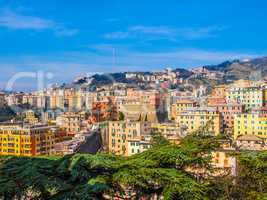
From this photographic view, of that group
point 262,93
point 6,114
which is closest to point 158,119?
point 262,93

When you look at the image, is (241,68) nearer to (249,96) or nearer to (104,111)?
(249,96)

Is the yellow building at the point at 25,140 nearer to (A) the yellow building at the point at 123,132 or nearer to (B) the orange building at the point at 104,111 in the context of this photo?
(A) the yellow building at the point at 123,132

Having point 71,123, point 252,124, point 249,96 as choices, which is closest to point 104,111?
point 71,123

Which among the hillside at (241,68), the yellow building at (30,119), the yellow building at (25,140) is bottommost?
the yellow building at (25,140)

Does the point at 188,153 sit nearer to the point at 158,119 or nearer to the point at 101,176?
the point at 101,176

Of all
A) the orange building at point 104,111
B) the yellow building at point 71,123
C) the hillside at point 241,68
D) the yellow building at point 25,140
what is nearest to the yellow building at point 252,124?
the yellow building at point 25,140

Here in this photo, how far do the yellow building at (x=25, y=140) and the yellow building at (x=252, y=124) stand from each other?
38.6 ft

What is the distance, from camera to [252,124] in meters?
24.1

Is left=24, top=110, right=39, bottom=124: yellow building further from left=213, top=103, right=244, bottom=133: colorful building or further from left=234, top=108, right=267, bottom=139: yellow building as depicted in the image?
left=234, top=108, right=267, bottom=139: yellow building

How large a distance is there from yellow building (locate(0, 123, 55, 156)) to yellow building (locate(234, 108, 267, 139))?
11755 millimetres

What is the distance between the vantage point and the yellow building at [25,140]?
22234mm

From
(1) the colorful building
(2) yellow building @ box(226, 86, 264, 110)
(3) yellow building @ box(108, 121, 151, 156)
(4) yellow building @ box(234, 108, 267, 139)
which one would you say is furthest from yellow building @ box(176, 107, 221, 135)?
(2) yellow building @ box(226, 86, 264, 110)

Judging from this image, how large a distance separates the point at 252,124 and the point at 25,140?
13961mm

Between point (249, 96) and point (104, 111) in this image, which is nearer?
point (249, 96)
